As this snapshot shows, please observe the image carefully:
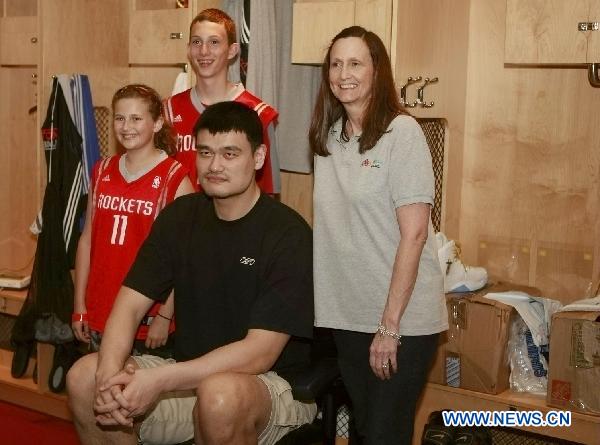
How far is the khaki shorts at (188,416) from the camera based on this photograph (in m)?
2.23

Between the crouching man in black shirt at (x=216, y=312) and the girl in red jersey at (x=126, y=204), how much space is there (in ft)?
0.88

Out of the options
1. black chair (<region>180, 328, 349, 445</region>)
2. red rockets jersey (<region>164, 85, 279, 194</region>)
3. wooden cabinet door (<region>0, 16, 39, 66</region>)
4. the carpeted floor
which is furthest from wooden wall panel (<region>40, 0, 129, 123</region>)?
black chair (<region>180, 328, 349, 445</region>)

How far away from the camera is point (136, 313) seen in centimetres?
236

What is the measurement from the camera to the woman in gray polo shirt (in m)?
2.09

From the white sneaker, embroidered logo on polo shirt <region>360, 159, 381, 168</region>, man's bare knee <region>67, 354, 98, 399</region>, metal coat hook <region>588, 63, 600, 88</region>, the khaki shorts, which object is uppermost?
metal coat hook <region>588, 63, 600, 88</region>

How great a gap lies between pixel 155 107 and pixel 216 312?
0.82 metres

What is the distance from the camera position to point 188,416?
232 centimetres

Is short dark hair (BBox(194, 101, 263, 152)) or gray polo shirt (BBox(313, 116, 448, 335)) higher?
short dark hair (BBox(194, 101, 263, 152))

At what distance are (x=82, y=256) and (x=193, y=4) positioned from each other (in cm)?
112

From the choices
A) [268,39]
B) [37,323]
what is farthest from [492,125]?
[37,323]

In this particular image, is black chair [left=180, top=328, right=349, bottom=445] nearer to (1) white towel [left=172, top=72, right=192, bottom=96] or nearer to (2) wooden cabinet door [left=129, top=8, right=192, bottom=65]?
(1) white towel [left=172, top=72, right=192, bottom=96]

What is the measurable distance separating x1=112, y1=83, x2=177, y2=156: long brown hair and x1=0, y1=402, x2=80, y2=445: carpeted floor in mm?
1302

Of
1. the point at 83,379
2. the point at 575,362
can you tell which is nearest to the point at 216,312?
the point at 83,379

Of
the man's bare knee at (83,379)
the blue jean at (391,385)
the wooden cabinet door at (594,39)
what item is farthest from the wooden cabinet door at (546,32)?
the man's bare knee at (83,379)
